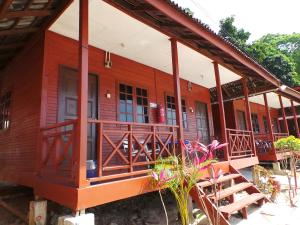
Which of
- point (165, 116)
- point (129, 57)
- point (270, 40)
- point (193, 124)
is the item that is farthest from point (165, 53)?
point (270, 40)

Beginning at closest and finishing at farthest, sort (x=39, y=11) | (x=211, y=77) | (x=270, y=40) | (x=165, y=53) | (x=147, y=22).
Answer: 1. (x=39, y=11)
2. (x=147, y=22)
3. (x=165, y=53)
4. (x=211, y=77)
5. (x=270, y=40)

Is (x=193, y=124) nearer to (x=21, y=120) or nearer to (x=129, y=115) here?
(x=129, y=115)

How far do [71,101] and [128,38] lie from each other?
6.62 ft

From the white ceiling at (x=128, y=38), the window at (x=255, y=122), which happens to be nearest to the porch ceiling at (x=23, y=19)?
the white ceiling at (x=128, y=38)

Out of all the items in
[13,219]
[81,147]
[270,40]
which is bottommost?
[13,219]

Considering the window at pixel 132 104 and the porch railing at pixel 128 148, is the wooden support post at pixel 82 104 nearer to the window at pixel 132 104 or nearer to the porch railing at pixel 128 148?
the porch railing at pixel 128 148

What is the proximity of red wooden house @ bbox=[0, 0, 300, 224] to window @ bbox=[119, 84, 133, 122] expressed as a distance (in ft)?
0.09

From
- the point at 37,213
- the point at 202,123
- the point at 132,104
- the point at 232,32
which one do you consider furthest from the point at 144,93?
the point at 232,32

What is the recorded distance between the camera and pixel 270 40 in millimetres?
→ 35281

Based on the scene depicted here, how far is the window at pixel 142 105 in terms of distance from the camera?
707 cm

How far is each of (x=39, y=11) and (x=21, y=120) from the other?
2.70 meters

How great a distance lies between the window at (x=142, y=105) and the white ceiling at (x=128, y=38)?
0.96 metres

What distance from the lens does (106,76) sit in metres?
6.32

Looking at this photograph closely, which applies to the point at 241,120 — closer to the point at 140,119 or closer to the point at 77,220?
the point at 140,119
